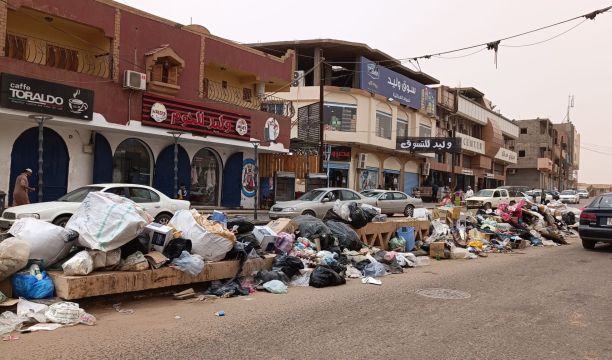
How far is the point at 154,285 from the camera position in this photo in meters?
6.69

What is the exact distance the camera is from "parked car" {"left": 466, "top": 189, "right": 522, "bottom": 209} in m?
32.5

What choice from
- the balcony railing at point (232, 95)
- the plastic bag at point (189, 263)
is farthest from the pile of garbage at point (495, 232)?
the balcony railing at point (232, 95)

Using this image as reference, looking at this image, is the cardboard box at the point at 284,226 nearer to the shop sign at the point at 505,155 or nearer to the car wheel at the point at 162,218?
the car wheel at the point at 162,218

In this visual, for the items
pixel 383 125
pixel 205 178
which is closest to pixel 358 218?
pixel 205 178

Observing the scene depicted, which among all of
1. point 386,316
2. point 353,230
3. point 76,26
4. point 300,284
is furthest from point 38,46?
point 386,316

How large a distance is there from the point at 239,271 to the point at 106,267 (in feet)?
7.12

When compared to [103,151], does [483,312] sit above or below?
below

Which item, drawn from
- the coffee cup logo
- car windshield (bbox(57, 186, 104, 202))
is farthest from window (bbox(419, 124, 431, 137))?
car windshield (bbox(57, 186, 104, 202))

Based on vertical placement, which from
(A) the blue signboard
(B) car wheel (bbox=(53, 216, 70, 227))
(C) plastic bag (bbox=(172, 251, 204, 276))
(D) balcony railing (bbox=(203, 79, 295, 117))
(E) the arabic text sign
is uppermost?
(A) the blue signboard

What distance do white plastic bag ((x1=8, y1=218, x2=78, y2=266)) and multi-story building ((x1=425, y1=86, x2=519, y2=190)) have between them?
40362mm

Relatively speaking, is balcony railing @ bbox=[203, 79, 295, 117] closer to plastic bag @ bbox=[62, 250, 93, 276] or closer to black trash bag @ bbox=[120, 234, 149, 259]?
black trash bag @ bbox=[120, 234, 149, 259]

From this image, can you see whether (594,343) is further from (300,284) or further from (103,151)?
(103,151)

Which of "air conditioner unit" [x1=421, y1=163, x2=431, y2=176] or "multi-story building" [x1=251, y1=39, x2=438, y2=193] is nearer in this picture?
"multi-story building" [x1=251, y1=39, x2=438, y2=193]

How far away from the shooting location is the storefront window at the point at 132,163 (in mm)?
18719
